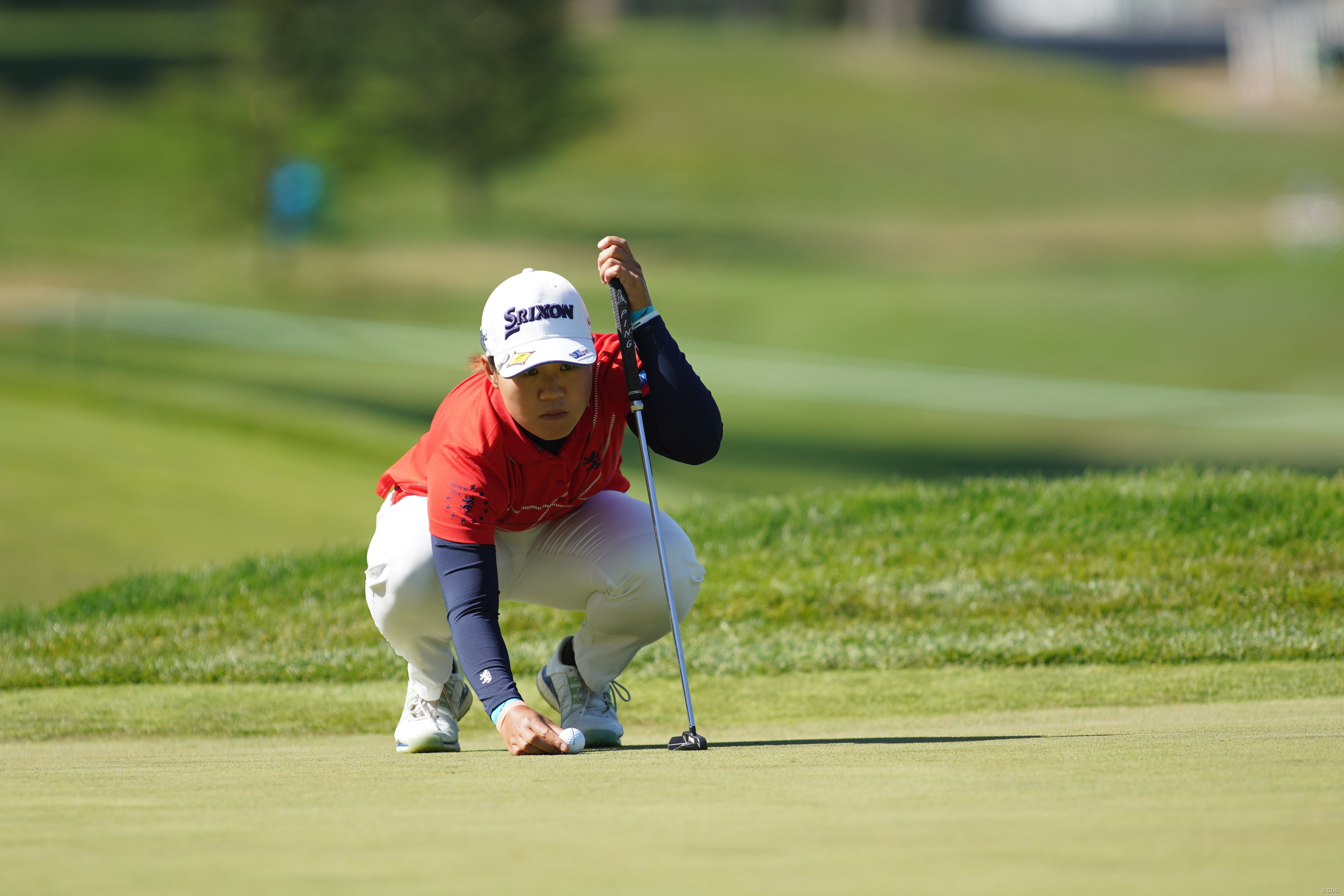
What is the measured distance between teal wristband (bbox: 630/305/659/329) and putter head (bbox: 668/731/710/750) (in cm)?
112

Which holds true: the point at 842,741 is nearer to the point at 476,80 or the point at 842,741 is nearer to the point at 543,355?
the point at 543,355

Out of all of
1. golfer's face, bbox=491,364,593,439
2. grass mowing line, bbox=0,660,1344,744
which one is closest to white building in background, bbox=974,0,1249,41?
grass mowing line, bbox=0,660,1344,744

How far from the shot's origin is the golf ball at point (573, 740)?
376cm

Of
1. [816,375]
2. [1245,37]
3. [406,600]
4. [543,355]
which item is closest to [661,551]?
[406,600]

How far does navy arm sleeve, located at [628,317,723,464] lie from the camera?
412 cm

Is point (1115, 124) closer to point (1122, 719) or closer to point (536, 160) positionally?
point (536, 160)

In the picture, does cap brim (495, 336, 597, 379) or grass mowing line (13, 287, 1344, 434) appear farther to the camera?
grass mowing line (13, 287, 1344, 434)

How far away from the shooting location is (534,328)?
3783 mm

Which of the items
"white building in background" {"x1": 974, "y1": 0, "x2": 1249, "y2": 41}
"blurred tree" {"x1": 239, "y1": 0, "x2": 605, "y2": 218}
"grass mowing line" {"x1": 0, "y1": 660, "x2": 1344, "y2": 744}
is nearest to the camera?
"grass mowing line" {"x1": 0, "y1": 660, "x2": 1344, "y2": 744}

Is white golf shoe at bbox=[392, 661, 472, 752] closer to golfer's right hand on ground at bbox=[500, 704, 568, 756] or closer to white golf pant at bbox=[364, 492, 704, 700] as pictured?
white golf pant at bbox=[364, 492, 704, 700]

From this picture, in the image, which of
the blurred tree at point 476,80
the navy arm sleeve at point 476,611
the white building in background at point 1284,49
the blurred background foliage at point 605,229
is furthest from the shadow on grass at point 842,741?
the white building in background at point 1284,49

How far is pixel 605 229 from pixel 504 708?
124 feet

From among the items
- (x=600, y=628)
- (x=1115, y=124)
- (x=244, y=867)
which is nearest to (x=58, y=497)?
(x=600, y=628)

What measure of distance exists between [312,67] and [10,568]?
27212mm
